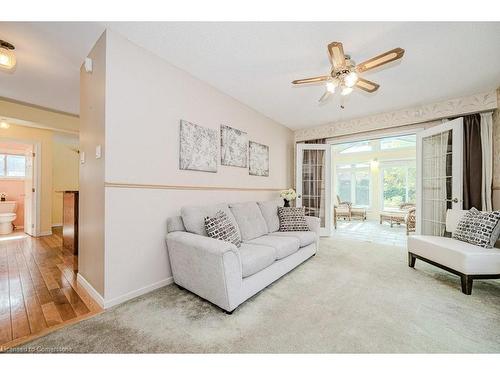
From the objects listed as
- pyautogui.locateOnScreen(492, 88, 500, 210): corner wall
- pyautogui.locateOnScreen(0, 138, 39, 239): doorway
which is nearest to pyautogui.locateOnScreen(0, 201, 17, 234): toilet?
pyautogui.locateOnScreen(0, 138, 39, 239): doorway

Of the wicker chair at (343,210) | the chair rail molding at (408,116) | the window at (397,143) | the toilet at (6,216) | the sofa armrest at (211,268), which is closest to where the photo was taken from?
the sofa armrest at (211,268)

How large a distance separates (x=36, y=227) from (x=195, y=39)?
5.21 m

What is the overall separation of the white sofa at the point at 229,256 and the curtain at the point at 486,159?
271 centimetres

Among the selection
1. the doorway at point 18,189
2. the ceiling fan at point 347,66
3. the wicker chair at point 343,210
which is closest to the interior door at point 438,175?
the ceiling fan at point 347,66

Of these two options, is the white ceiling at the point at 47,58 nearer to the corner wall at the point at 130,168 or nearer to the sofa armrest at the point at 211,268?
the corner wall at the point at 130,168

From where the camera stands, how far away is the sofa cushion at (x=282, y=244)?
7.47 feet

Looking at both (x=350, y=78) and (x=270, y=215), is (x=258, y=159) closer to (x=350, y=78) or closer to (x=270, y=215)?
(x=270, y=215)

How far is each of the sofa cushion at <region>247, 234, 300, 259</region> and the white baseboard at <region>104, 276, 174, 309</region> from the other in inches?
39.7

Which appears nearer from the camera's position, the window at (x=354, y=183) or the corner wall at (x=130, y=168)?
the corner wall at (x=130, y=168)

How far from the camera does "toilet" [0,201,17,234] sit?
439cm

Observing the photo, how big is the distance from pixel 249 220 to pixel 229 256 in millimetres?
1164
